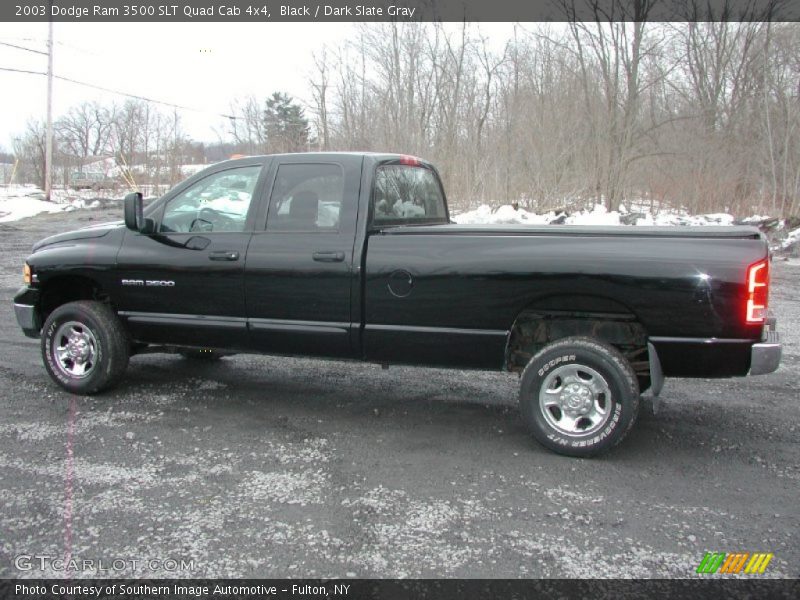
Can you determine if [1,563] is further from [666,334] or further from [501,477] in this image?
[666,334]

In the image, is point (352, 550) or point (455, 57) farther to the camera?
point (455, 57)

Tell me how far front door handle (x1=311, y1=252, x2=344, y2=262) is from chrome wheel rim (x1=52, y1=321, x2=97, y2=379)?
82.4 inches

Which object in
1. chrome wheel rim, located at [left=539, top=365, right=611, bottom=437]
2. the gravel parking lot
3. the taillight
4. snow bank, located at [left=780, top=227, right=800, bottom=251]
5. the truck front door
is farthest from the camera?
snow bank, located at [left=780, top=227, right=800, bottom=251]

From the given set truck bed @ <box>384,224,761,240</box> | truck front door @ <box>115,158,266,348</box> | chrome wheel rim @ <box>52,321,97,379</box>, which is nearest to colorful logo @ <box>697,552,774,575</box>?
truck bed @ <box>384,224,761,240</box>

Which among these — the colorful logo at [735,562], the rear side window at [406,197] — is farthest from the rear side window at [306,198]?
the colorful logo at [735,562]

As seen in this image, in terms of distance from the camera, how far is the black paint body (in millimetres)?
3928

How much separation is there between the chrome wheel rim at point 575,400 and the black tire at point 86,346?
11.3 ft

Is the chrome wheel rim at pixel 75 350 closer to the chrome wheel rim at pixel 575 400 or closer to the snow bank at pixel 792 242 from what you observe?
the chrome wheel rim at pixel 575 400

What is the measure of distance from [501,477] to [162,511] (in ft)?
6.32

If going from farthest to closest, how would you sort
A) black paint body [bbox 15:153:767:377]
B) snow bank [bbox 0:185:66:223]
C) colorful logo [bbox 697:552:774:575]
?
snow bank [bbox 0:185:66:223] < black paint body [bbox 15:153:767:377] < colorful logo [bbox 697:552:774:575]

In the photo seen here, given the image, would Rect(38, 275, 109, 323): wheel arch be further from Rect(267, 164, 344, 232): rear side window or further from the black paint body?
Rect(267, 164, 344, 232): rear side window

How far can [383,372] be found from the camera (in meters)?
6.32

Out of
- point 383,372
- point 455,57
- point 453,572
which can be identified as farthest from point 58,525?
point 455,57

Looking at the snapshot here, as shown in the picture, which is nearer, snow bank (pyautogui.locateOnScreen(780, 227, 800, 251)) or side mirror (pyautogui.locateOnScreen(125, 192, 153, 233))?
side mirror (pyautogui.locateOnScreen(125, 192, 153, 233))
